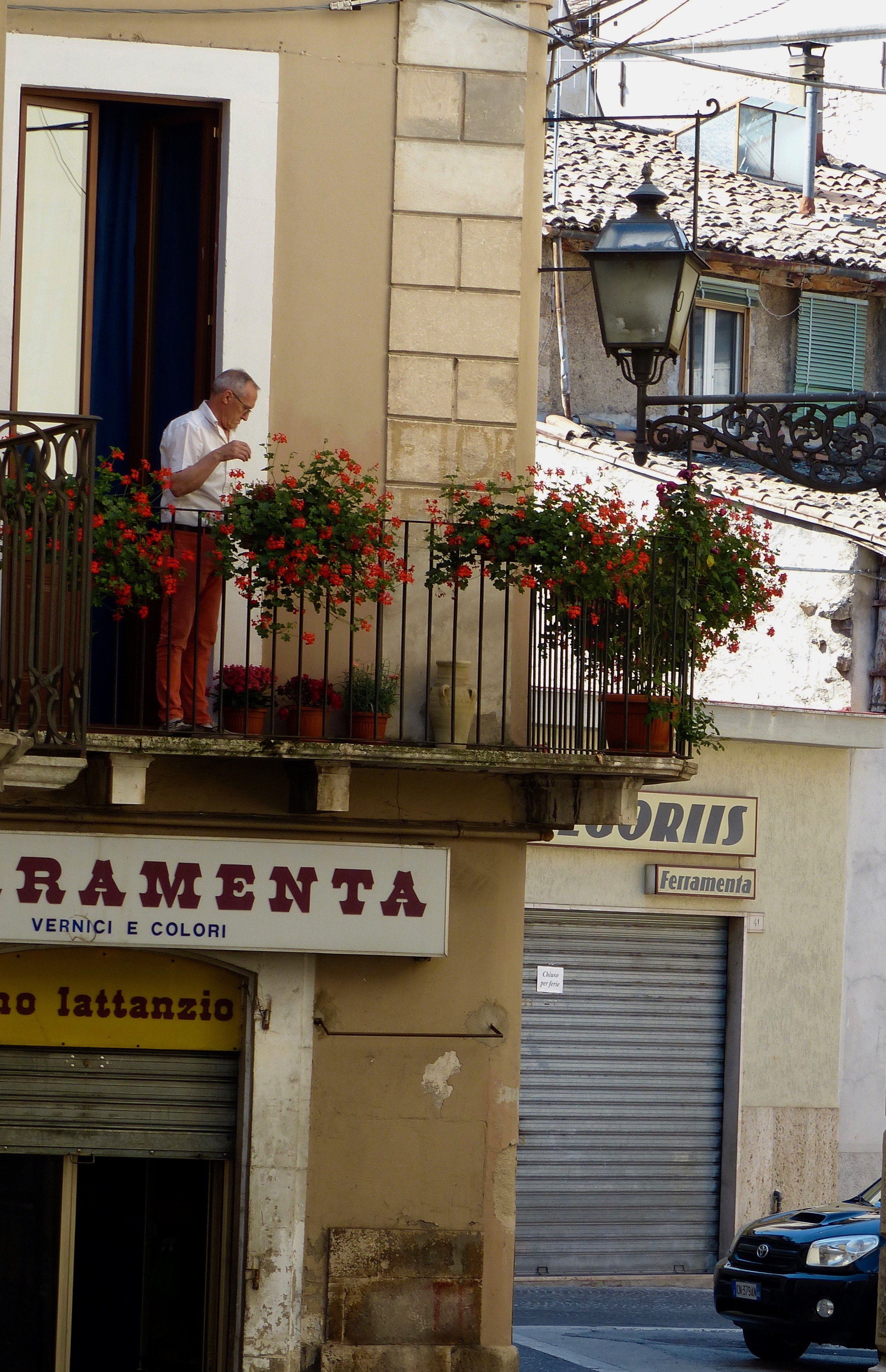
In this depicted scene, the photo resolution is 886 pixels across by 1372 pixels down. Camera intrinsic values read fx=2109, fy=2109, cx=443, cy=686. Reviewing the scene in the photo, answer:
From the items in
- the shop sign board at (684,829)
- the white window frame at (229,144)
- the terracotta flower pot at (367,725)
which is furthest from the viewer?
the shop sign board at (684,829)

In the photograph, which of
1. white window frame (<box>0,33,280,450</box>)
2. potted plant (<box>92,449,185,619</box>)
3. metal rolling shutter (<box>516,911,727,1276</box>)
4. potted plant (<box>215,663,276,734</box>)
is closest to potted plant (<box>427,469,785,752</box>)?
potted plant (<box>215,663,276,734</box>)

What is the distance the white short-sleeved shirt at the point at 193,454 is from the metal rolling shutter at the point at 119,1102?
2799 millimetres

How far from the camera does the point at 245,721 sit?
10.3 metres

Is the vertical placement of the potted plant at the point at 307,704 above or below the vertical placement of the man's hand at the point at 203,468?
below

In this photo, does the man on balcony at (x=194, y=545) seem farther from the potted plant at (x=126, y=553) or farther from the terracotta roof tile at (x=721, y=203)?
the terracotta roof tile at (x=721, y=203)

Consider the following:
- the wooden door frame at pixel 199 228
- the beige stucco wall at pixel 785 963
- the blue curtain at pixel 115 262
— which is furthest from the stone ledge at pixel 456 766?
the beige stucco wall at pixel 785 963

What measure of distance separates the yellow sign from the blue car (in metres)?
5.17

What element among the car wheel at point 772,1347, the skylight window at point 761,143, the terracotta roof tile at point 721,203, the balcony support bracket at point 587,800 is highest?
the skylight window at point 761,143

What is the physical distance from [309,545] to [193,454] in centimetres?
88

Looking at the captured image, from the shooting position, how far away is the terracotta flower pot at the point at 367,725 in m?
10.4

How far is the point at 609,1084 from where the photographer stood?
17.7 metres

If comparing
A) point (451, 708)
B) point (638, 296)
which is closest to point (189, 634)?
point (451, 708)

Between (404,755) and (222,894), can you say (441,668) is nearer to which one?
(404,755)

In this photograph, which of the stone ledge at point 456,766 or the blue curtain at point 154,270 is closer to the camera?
the stone ledge at point 456,766
